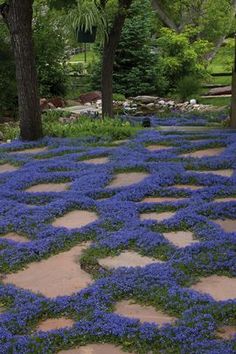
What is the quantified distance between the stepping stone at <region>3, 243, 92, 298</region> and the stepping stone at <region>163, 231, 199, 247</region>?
540mm

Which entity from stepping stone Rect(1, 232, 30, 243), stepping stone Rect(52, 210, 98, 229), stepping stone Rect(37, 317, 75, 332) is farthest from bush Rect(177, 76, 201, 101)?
stepping stone Rect(37, 317, 75, 332)

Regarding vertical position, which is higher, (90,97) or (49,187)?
(49,187)

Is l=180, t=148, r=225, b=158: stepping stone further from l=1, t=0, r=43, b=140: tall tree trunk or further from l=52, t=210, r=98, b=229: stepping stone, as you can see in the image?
l=1, t=0, r=43, b=140: tall tree trunk

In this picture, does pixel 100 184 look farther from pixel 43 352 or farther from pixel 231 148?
pixel 43 352

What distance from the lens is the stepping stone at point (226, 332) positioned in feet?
7.66

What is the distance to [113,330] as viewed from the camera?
7.93ft

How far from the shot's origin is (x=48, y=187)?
15.5ft

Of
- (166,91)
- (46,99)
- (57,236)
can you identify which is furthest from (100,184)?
(166,91)

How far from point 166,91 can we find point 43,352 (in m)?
14.1

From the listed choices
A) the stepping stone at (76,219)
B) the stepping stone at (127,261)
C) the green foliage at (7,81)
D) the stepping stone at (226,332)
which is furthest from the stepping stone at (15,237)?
the green foliage at (7,81)

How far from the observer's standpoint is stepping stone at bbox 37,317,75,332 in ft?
8.24

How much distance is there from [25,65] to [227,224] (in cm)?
384

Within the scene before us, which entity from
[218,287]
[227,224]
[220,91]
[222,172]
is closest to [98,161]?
[222,172]

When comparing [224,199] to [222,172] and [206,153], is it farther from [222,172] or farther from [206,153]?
[206,153]
